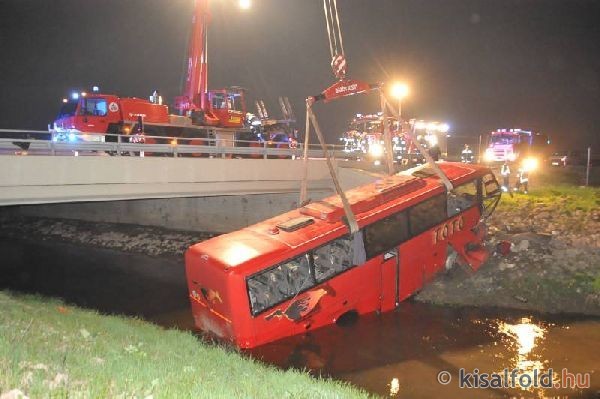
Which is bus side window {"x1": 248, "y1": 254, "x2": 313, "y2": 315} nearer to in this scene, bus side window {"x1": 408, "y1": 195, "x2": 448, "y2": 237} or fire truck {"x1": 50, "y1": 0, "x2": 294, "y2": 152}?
bus side window {"x1": 408, "y1": 195, "x2": 448, "y2": 237}

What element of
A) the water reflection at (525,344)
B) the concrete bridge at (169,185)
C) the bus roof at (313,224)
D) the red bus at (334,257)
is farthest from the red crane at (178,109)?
the water reflection at (525,344)

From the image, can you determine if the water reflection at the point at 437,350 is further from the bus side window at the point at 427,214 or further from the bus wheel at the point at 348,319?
the bus side window at the point at 427,214

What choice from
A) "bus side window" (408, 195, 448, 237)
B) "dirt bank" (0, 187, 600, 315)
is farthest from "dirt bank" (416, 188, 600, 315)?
"bus side window" (408, 195, 448, 237)

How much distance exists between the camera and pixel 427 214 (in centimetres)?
1145

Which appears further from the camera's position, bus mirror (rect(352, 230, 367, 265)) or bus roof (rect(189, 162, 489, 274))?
bus mirror (rect(352, 230, 367, 265))

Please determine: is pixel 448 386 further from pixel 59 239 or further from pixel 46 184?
pixel 59 239

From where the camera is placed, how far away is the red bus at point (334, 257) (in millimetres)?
8977

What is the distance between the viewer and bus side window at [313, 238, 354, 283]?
970cm

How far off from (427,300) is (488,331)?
7.09ft

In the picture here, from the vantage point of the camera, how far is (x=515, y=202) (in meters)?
17.0

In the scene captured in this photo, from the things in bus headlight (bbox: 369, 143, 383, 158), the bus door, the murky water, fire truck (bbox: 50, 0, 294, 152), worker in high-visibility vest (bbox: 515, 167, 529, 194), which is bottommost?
the murky water

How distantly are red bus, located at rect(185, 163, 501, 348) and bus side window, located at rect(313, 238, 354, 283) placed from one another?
0.02 meters

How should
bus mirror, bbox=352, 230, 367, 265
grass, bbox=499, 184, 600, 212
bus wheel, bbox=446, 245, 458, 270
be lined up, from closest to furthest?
bus mirror, bbox=352, 230, 367, 265 → bus wheel, bbox=446, 245, 458, 270 → grass, bbox=499, 184, 600, 212

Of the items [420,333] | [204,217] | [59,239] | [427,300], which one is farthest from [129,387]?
[59,239]
